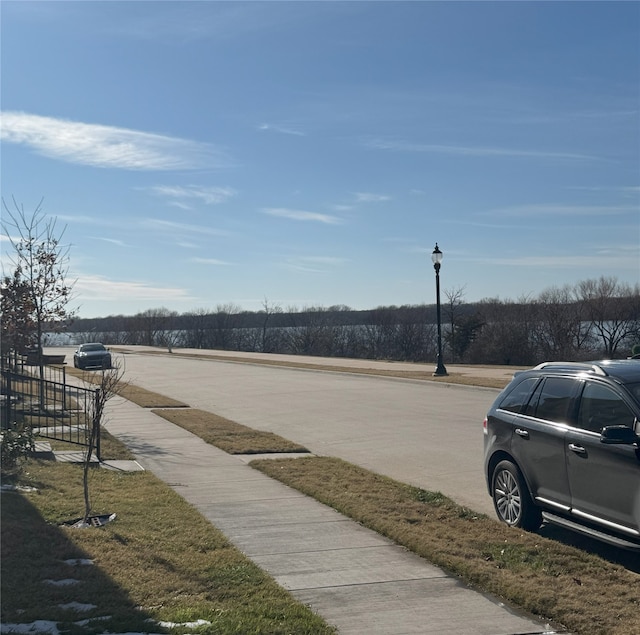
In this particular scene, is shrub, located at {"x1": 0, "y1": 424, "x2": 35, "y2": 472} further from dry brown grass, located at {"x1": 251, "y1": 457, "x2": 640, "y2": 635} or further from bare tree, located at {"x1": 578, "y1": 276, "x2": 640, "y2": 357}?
bare tree, located at {"x1": 578, "y1": 276, "x2": 640, "y2": 357}

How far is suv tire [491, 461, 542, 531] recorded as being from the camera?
765cm

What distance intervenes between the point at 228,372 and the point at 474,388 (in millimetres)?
15110

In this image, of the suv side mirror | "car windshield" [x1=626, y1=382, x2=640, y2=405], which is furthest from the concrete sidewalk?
"car windshield" [x1=626, y1=382, x2=640, y2=405]

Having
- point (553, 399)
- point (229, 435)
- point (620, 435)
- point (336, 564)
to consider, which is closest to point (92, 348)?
point (229, 435)

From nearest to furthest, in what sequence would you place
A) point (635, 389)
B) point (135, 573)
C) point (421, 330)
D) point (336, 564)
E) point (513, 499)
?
point (135, 573)
point (336, 564)
point (635, 389)
point (513, 499)
point (421, 330)

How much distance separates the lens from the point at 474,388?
2459cm

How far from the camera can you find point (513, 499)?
25.8 feet

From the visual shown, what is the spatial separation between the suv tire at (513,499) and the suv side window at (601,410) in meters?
1.02

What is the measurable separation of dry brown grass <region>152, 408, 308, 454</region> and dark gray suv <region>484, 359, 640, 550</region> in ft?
18.8

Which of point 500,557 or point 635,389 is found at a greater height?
point 635,389

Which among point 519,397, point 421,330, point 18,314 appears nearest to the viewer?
point 519,397

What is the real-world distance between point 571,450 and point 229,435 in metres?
9.10

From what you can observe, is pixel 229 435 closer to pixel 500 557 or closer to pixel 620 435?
pixel 500 557

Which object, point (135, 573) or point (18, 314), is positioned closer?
point (135, 573)
